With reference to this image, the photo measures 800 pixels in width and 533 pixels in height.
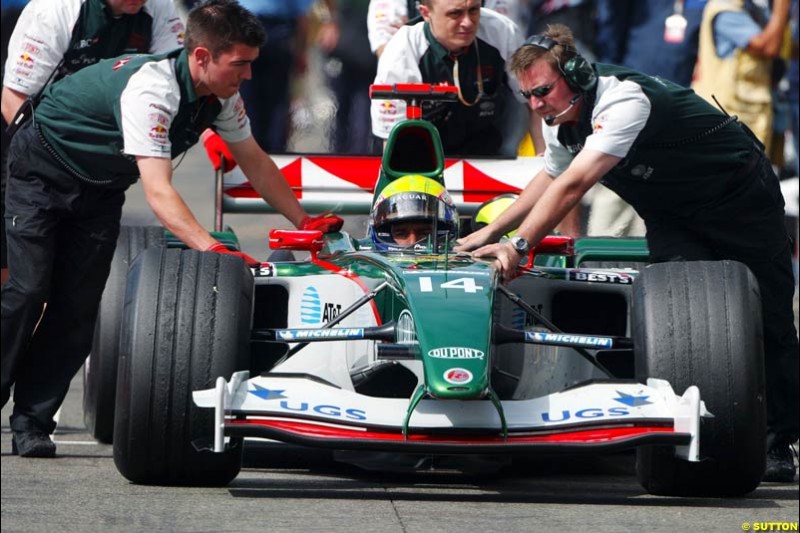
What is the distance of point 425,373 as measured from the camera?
5.47 metres

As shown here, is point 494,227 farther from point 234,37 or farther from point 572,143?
point 234,37

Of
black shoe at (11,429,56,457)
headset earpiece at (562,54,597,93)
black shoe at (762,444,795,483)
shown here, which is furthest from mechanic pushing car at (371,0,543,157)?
black shoe at (762,444,795,483)

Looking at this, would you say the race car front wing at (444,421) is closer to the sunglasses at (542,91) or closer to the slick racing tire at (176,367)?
the slick racing tire at (176,367)

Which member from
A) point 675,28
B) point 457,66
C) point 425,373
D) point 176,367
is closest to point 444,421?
point 425,373

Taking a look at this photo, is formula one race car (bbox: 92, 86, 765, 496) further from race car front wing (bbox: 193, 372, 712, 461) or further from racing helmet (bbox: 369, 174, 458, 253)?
racing helmet (bbox: 369, 174, 458, 253)

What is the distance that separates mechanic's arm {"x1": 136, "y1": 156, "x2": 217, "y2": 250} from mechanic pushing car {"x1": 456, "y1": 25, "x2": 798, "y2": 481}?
949 mm

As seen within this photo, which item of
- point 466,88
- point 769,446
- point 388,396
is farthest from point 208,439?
point 466,88

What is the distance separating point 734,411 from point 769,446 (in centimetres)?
138

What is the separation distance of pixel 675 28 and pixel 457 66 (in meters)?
3.12

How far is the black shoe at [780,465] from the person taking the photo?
6.81 m

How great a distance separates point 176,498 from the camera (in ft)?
18.1

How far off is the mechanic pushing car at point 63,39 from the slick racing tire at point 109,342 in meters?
0.75

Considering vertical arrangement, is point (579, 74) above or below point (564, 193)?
above

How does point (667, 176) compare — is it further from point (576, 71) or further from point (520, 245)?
point (520, 245)
